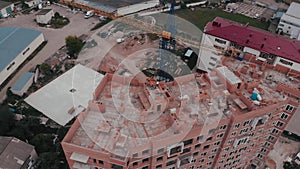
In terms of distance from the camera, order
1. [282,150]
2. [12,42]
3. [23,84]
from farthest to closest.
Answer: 1. [12,42]
2. [23,84]
3. [282,150]

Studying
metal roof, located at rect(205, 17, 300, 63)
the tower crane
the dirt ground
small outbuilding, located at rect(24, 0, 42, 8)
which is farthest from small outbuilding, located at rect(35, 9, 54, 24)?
the dirt ground

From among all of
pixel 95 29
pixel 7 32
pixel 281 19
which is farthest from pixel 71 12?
pixel 281 19

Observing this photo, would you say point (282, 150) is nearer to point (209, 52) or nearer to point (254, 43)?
point (254, 43)

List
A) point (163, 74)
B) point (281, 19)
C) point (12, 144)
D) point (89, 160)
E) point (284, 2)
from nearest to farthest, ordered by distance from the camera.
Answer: point (89, 160) → point (12, 144) → point (163, 74) → point (281, 19) → point (284, 2)

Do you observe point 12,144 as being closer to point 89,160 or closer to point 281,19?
point 89,160

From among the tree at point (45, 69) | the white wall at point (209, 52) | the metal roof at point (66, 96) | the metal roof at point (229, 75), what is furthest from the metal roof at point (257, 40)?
the tree at point (45, 69)

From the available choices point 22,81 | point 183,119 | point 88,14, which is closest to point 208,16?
point 88,14
